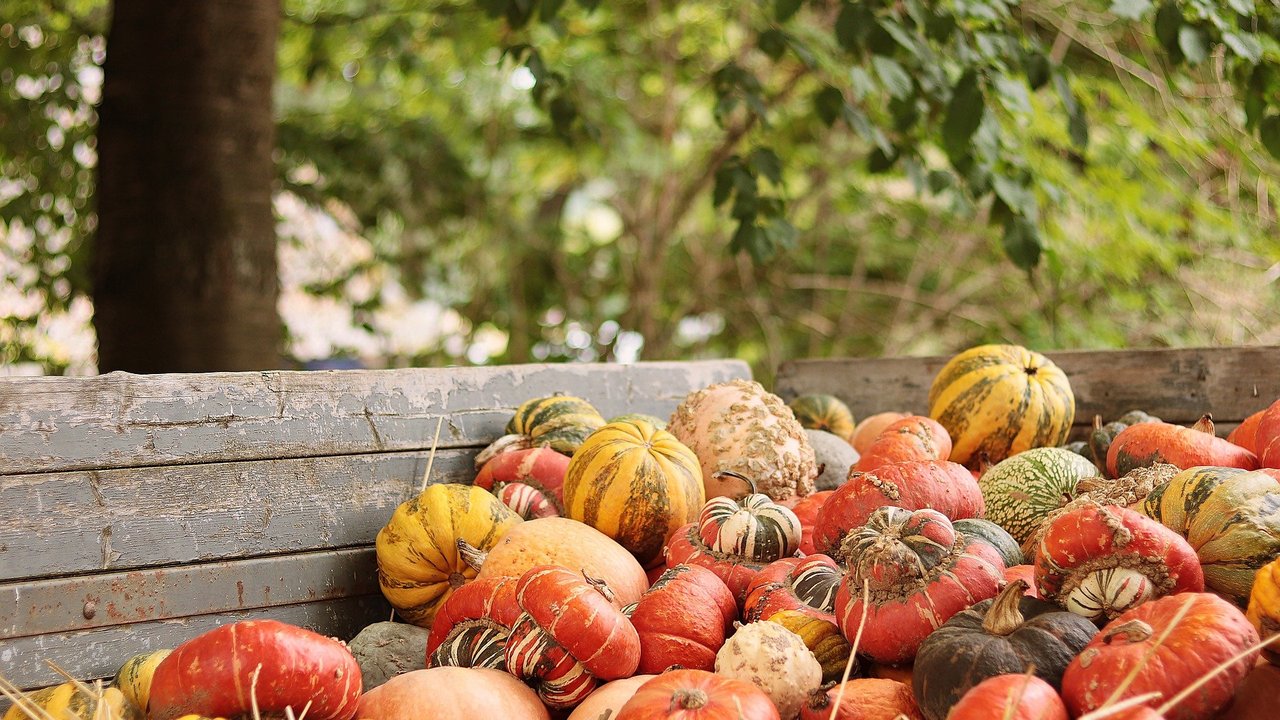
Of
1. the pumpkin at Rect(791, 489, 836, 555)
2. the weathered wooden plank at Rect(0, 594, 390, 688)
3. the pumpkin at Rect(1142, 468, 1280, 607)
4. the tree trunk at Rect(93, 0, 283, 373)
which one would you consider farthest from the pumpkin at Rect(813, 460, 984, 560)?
the tree trunk at Rect(93, 0, 283, 373)

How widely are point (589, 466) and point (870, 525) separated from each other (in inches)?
32.2

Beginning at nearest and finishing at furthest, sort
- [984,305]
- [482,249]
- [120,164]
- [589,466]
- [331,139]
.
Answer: [589,466] < [120,164] < [331,139] < [482,249] < [984,305]

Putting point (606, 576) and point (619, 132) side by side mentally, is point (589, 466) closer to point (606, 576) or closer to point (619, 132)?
point (606, 576)

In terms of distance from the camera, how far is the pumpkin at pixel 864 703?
59.8 inches

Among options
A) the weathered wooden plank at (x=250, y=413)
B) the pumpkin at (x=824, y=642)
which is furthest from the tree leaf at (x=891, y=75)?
the pumpkin at (x=824, y=642)

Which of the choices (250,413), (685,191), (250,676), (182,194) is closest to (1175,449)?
(250,676)

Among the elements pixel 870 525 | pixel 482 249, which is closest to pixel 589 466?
pixel 870 525

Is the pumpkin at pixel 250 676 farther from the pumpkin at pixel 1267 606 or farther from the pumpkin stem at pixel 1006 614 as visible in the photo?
the pumpkin at pixel 1267 606

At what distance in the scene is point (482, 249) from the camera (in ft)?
23.8

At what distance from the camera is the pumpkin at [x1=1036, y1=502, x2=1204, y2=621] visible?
58.3 inches

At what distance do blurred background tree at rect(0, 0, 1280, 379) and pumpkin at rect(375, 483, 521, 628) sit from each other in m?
1.88

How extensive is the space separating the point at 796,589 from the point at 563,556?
0.50m

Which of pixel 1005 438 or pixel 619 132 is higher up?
pixel 619 132

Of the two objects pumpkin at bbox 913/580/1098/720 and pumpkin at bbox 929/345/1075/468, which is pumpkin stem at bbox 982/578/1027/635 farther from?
pumpkin at bbox 929/345/1075/468
